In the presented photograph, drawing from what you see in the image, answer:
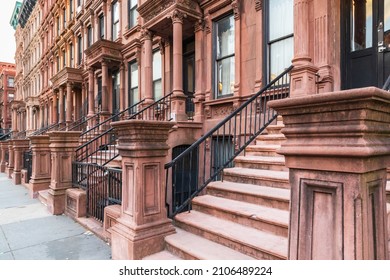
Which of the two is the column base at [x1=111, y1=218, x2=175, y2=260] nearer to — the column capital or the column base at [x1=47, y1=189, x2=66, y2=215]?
the column base at [x1=47, y1=189, x2=66, y2=215]

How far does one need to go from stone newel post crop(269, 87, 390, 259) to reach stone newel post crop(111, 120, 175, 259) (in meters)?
2.14

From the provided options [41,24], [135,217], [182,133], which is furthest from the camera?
[41,24]

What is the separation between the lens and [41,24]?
24094mm

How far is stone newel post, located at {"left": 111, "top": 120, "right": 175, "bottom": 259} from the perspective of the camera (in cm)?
354

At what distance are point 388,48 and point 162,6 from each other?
6.16 metres

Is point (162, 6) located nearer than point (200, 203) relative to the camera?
No

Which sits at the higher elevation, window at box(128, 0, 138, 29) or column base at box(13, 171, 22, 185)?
window at box(128, 0, 138, 29)

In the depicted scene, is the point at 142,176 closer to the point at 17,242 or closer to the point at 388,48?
the point at 17,242

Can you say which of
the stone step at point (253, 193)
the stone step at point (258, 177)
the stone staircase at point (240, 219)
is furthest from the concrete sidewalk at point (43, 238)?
the stone step at point (258, 177)

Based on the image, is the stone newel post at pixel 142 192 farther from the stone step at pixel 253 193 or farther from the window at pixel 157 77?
the window at pixel 157 77

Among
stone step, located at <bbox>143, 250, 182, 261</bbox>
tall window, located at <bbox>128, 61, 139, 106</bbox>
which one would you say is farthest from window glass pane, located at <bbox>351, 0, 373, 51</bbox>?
tall window, located at <bbox>128, 61, 139, 106</bbox>

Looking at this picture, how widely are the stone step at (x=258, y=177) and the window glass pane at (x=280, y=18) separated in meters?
3.72

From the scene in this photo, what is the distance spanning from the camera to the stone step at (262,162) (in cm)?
455
